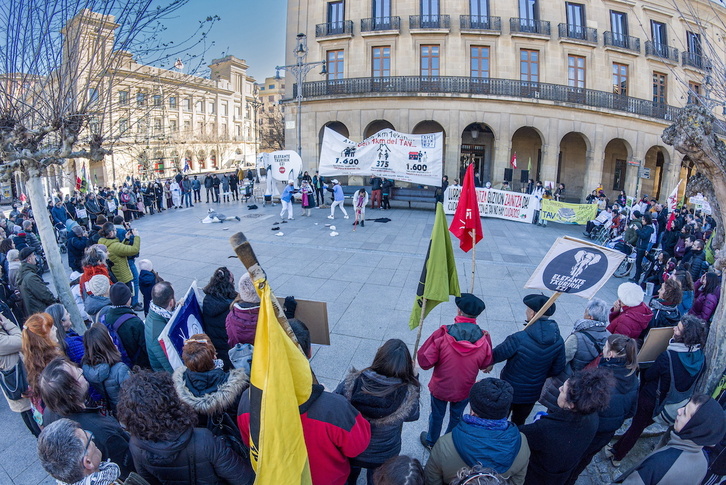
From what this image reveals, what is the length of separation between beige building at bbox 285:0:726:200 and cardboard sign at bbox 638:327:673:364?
20543mm

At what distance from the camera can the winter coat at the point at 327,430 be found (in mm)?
2357

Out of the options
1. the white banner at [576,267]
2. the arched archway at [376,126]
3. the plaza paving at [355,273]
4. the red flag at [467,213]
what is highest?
the arched archway at [376,126]

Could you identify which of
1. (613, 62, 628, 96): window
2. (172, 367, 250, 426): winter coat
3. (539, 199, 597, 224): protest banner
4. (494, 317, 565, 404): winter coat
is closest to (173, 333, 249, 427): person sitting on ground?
(172, 367, 250, 426): winter coat

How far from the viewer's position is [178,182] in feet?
67.6

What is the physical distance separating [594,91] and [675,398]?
2624 centimetres

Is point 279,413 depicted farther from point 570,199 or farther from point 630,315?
point 570,199

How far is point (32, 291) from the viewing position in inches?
202

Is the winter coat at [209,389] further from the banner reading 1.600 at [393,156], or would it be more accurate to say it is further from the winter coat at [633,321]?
the banner reading 1.600 at [393,156]

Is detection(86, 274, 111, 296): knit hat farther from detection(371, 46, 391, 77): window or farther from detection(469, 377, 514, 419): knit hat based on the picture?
detection(371, 46, 391, 77): window

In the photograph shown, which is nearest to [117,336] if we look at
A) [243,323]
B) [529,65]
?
[243,323]

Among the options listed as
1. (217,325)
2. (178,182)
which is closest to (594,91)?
(178,182)

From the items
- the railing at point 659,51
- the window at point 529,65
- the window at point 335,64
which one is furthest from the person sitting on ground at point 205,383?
the railing at point 659,51

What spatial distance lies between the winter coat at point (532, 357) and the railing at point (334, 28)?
2498cm

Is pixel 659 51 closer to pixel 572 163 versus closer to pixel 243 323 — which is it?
pixel 572 163
